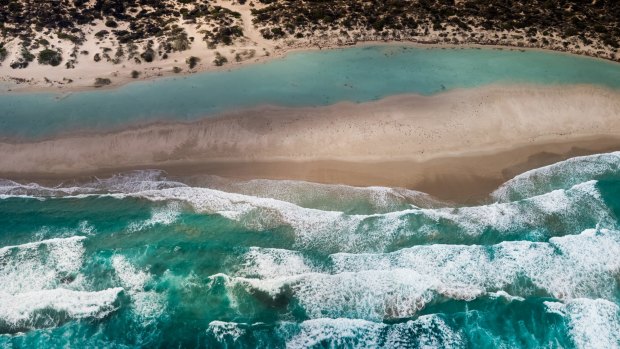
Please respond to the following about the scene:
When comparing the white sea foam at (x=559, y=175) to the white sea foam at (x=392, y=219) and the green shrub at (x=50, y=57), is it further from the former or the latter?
the green shrub at (x=50, y=57)

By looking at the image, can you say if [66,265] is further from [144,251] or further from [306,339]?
[306,339]

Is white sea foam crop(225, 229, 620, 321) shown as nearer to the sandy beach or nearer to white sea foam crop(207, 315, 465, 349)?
white sea foam crop(207, 315, 465, 349)

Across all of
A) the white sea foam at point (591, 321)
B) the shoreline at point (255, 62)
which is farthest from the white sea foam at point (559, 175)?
the shoreline at point (255, 62)

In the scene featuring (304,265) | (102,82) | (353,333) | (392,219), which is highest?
(102,82)

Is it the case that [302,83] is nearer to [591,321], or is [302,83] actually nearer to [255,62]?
[255,62]

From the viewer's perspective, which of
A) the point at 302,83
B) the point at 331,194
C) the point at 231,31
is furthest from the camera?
the point at 231,31

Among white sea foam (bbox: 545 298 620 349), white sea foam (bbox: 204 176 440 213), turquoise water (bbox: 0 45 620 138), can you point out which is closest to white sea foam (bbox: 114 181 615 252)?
white sea foam (bbox: 204 176 440 213)

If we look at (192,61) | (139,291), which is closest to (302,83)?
(192,61)
